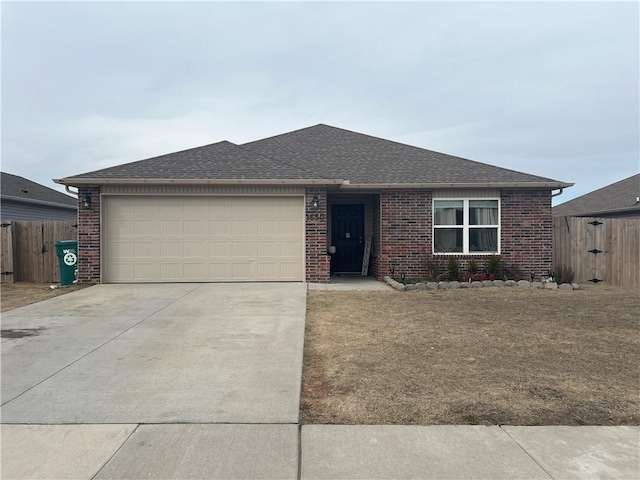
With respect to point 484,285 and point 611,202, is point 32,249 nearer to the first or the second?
point 484,285

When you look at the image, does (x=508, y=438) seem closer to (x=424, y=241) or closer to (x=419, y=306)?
(x=419, y=306)

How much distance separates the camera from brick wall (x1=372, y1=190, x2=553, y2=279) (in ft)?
39.3

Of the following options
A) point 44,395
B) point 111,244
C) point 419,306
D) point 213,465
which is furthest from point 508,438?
point 111,244

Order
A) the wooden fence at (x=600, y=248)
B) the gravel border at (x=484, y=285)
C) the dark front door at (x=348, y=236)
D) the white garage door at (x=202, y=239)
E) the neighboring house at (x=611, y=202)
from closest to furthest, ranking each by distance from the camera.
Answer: the gravel border at (x=484, y=285)
the white garage door at (x=202, y=239)
the wooden fence at (x=600, y=248)
the dark front door at (x=348, y=236)
the neighboring house at (x=611, y=202)

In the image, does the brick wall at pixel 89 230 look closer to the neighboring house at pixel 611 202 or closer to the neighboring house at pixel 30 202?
the neighboring house at pixel 30 202

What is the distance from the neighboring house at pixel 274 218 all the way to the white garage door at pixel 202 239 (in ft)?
0.09

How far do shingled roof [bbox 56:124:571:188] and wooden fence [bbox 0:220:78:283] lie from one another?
2720mm

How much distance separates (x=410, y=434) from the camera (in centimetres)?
338

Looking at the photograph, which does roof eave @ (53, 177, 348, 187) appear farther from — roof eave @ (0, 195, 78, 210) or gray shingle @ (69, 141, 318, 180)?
roof eave @ (0, 195, 78, 210)

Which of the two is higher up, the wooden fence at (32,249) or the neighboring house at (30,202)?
the neighboring house at (30,202)

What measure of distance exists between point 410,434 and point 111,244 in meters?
10.0

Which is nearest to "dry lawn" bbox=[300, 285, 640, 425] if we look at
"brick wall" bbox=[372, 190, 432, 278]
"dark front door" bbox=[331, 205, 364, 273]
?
"brick wall" bbox=[372, 190, 432, 278]

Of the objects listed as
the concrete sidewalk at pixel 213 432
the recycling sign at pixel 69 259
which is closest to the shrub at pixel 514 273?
the concrete sidewalk at pixel 213 432

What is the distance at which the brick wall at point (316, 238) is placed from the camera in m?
11.2
